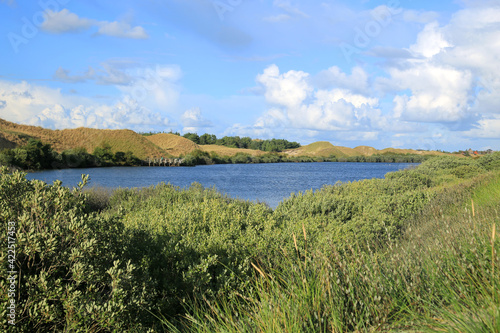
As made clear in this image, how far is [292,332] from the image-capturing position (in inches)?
113

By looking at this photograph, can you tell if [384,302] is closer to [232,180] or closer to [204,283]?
[204,283]

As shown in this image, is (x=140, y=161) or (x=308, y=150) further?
(x=308, y=150)

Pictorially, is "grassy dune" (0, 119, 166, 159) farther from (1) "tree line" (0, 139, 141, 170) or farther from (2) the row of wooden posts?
(1) "tree line" (0, 139, 141, 170)

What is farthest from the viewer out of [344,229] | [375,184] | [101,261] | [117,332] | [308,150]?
[308,150]

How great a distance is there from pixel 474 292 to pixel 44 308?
4.12 m

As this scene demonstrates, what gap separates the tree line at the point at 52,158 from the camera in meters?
35.2

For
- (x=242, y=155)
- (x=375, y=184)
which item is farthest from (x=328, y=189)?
(x=242, y=155)

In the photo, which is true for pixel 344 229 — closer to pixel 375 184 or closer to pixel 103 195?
pixel 375 184

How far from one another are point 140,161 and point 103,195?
4517cm

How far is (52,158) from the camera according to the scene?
41000 millimetres

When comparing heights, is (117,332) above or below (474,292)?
below

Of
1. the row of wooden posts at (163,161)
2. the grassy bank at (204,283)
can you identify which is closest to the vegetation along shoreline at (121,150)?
the row of wooden posts at (163,161)

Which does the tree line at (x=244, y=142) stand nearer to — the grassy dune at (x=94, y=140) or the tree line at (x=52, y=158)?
the grassy dune at (x=94, y=140)

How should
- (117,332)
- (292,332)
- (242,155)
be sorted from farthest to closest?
(242,155)
(117,332)
(292,332)
